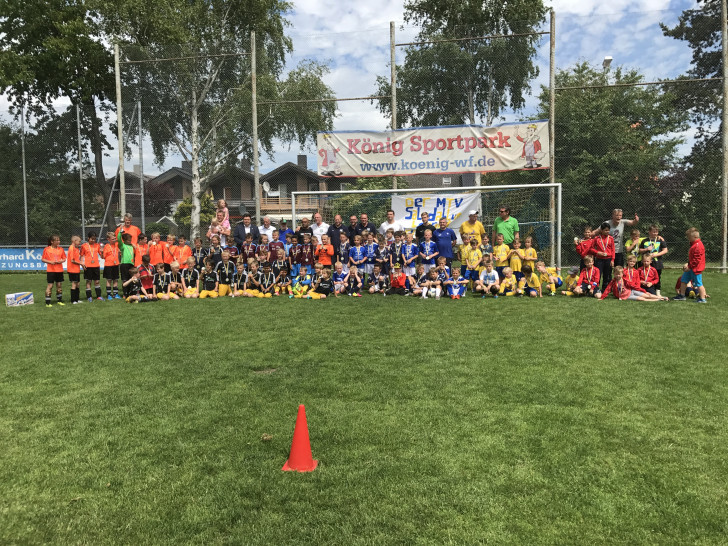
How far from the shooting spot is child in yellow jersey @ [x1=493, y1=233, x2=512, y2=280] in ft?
34.7

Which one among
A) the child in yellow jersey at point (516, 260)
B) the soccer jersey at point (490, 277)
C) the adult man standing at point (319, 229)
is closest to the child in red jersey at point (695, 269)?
the child in yellow jersey at point (516, 260)

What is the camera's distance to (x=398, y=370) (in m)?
5.10

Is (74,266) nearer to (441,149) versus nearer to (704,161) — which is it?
(441,149)

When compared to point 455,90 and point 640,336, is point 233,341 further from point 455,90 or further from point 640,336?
point 455,90

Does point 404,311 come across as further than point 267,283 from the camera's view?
No

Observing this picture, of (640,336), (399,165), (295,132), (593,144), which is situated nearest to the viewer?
(640,336)

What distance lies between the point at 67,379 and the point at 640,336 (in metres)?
6.76

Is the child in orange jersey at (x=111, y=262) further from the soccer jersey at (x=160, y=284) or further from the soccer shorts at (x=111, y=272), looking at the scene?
the soccer jersey at (x=160, y=284)

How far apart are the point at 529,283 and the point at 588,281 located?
1152mm

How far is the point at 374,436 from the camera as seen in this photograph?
352cm

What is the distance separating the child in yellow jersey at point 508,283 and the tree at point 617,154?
7.18 meters

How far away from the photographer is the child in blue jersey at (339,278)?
35.8 feet

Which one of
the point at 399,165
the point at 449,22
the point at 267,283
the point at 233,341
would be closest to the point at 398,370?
the point at 233,341

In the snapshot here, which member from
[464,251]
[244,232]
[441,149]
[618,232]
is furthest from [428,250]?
[244,232]
